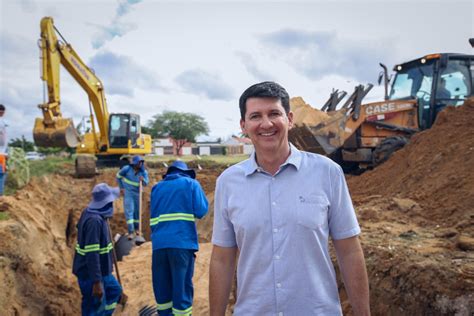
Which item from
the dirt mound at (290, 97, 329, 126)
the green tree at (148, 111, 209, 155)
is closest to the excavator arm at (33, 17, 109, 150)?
the dirt mound at (290, 97, 329, 126)

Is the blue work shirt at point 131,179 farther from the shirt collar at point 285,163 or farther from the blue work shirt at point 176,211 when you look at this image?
the shirt collar at point 285,163

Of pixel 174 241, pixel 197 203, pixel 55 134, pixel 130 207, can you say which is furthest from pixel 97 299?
pixel 55 134

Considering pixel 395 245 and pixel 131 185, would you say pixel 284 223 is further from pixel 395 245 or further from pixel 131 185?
pixel 131 185

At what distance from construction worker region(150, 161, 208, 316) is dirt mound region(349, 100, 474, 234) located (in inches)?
124

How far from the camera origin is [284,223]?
1955mm

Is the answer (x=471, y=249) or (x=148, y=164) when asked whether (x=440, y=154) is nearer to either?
(x=471, y=249)

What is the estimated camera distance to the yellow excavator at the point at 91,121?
39.0 ft

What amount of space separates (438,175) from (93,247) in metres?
5.46

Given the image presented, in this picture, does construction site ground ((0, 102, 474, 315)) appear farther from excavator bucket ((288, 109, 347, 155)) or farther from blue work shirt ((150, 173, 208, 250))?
excavator bucket ((288, 109, 347, 155))

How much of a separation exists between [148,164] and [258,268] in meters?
19.3

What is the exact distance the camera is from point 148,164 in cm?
2072

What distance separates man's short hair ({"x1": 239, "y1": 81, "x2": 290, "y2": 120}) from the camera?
206 cm

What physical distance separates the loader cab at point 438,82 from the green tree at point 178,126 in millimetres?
58482

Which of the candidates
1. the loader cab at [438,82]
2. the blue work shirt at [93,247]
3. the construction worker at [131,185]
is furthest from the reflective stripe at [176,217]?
the loader cab at [438,82]
